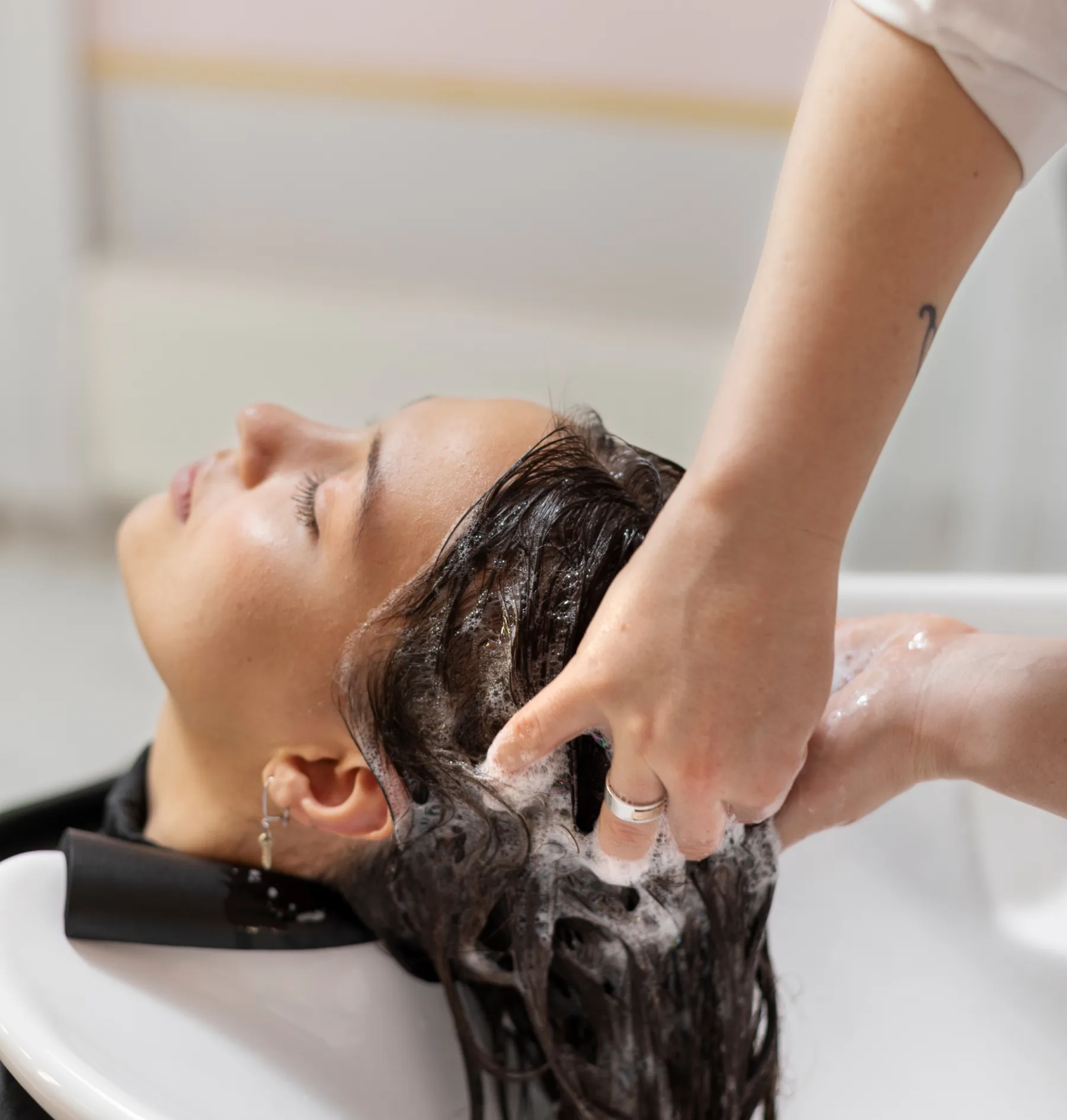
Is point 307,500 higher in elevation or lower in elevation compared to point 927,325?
lower

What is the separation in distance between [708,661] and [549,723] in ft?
0.37

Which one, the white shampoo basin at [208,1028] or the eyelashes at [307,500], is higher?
the eyelashes at [307,500]

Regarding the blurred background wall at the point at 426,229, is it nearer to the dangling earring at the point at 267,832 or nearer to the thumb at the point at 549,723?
the dangling earring at the point at 267,832

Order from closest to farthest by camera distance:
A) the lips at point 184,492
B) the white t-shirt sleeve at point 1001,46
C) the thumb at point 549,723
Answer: the white t-shirt sleeve at point 1001,46, the thumb at point 549,723, the lips at point 184,492

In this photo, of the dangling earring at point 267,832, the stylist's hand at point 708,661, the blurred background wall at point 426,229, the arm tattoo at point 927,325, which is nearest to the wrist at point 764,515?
the stylist's hand at point 708,661

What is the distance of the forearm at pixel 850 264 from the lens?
636 millimetres

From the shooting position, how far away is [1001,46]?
2.02ft

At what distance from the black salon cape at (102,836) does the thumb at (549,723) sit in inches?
13.2

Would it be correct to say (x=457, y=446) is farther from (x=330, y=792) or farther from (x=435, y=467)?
(x=330, y=792)

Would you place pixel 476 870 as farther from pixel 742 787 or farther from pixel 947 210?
pixel 947 210

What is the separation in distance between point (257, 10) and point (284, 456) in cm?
152

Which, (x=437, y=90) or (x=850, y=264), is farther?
(x=437, y=90)

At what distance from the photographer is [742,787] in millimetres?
720

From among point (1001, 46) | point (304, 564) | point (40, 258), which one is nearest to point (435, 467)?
point (304, 564)
